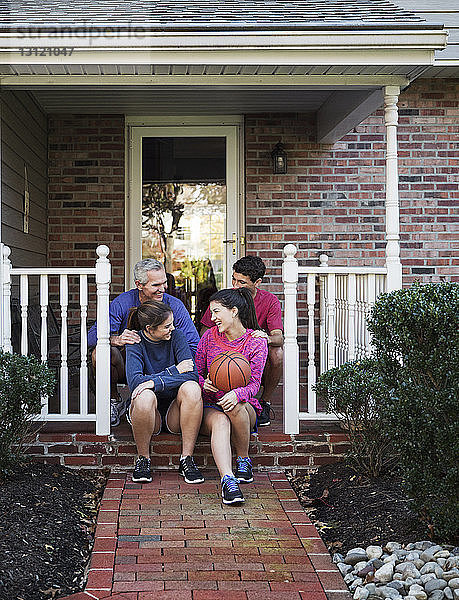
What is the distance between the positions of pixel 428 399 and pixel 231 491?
3.84 feet

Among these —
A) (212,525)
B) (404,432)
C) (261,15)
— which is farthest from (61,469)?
(261,15)

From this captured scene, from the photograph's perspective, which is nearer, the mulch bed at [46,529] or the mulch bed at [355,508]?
the mulch bed at [46,529]

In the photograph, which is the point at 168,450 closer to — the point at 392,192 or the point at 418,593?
the point at 418,593

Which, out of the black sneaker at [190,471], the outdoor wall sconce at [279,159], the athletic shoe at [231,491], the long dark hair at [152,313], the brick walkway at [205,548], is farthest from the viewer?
the outdoor wall sconce at [279,159]

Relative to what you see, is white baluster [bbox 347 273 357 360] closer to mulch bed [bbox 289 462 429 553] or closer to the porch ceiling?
mulch bed [bbox 289 462 429 553]

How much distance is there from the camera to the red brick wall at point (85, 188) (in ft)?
24.4

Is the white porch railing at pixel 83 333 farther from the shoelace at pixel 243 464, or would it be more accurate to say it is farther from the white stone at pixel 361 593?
the white stone at pixel 361 593

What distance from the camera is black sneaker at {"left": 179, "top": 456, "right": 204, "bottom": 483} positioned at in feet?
14.3

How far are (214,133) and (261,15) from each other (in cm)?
236

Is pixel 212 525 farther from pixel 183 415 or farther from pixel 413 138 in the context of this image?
pixel 413 138

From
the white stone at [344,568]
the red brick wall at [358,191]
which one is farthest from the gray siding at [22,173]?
the white stone at [344,568]

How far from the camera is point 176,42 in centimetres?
457

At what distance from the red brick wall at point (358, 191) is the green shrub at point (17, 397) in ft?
11.0

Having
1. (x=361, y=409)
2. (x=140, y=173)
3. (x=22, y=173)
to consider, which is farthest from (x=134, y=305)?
(x=140, y=173)
